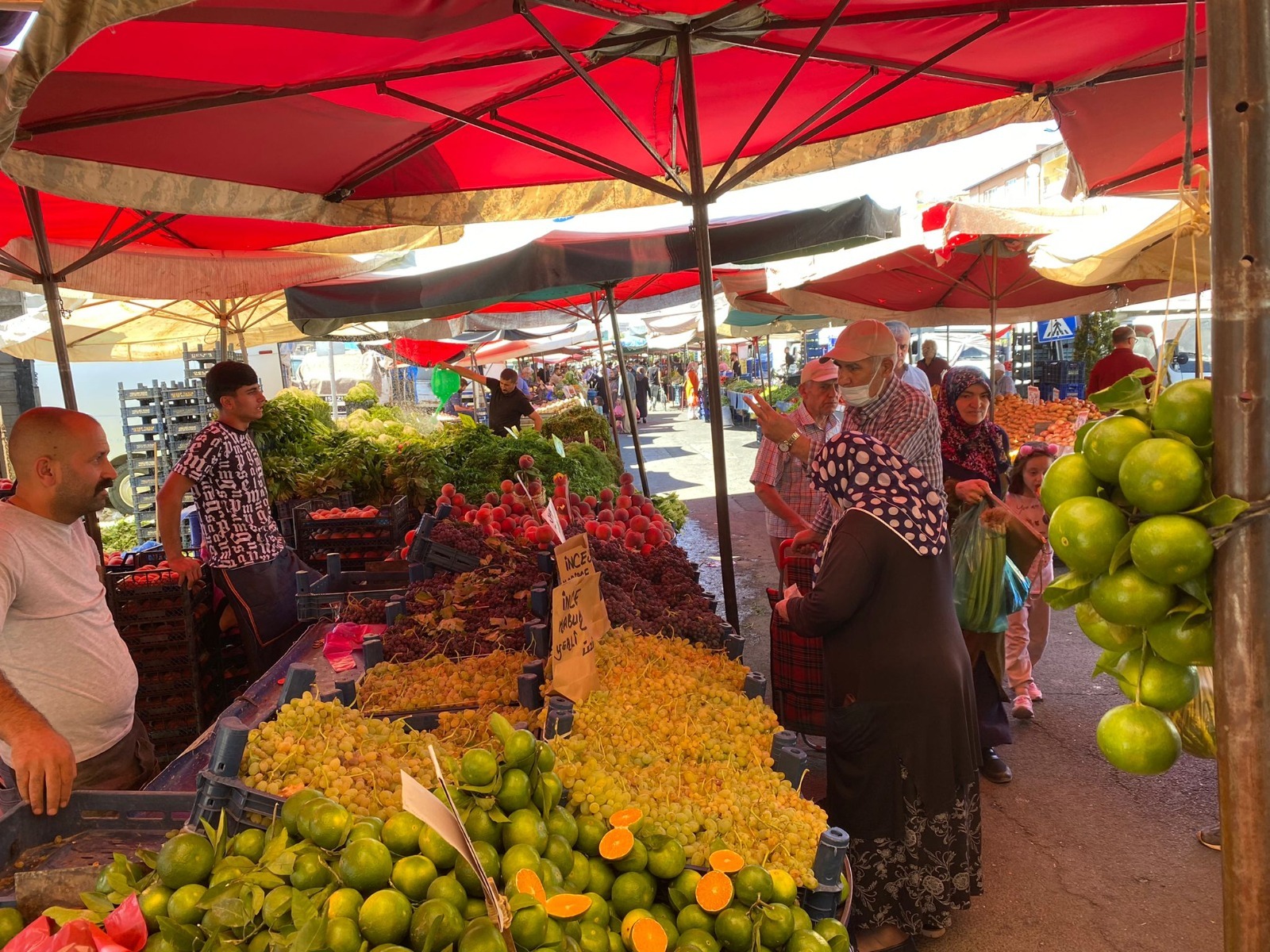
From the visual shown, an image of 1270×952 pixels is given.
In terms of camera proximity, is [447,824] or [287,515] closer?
[447,824]

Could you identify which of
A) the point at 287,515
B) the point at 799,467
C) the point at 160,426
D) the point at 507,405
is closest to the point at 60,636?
the point at 287,515

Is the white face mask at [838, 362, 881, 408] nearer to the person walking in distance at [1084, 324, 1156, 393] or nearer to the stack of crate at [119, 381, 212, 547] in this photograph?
the person walking in distance at [1084, 324, 1156, 393]

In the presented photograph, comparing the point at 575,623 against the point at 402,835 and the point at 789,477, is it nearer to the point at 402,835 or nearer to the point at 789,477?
the point at 402,835

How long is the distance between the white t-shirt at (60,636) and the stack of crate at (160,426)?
23.2ft

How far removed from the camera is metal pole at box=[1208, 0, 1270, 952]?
796 mm

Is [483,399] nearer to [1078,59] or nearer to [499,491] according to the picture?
[499,491]

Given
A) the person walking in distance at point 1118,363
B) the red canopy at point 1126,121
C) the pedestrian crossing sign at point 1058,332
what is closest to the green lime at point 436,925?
the red canopy at point 1126,121

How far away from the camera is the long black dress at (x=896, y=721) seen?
276 centimetres

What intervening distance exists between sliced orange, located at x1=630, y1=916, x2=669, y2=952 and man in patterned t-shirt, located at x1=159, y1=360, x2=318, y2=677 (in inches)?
153

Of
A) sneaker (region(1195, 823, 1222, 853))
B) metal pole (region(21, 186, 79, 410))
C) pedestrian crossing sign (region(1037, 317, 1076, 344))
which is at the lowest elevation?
sneaker (region(1195, 823, 1222, 853))

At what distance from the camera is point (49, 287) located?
4258 millimetres

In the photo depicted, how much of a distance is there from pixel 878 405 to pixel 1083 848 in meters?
2.13

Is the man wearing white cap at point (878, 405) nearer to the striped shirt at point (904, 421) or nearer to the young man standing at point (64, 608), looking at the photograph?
the striped shirt at point (904, 421)

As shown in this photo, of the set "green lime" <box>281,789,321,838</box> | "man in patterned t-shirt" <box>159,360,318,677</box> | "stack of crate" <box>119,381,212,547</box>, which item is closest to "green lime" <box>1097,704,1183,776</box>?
"green lime" <box>281,789,321,838</box>
